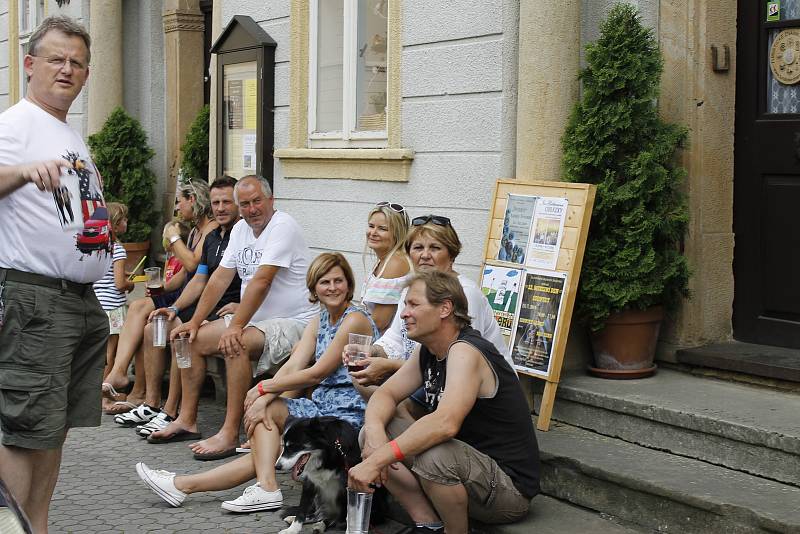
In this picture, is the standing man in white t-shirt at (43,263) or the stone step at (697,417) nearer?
the standing man in white t-shirt at (43,263)

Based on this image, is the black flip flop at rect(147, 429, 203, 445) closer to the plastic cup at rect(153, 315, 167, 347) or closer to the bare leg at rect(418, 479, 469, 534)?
the plastic cup at rect(153, 315, 167, 347)

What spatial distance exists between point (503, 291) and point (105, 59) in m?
6.76

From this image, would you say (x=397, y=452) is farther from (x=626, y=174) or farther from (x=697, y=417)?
(x=626, y=174)

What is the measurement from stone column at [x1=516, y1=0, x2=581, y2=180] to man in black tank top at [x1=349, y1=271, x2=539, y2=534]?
1.50m

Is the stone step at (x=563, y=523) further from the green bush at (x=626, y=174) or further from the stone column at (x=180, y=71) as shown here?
the stone column at (x=180, y=71)

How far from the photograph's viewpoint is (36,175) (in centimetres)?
405

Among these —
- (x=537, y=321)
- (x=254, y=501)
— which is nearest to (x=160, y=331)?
(x=254, y=501)

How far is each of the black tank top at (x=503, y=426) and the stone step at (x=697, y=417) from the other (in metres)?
0.80

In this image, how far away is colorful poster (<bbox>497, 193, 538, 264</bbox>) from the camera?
6.07 metres

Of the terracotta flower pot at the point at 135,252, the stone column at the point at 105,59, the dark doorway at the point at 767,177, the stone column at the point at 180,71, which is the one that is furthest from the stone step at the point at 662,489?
the stone column at the point at 105,59

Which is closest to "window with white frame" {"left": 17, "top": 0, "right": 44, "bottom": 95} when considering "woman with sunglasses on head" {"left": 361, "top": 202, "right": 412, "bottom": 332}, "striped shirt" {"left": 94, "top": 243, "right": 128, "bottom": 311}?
"striped shirt" {"left": 94, "top": 243, "right": 128, "bottom": 311}

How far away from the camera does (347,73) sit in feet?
27.2

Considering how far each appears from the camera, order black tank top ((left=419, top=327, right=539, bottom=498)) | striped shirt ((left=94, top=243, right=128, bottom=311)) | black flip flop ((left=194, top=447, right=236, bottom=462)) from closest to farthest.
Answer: black tank top ((left=419, top=327, right=539, bottom=498)), black flip flop ((left=194, top=447, right=236, bottom=462)), striped shirt ((left=94, top=243, right=128, bottom=311))

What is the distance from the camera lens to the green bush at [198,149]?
10695 mm
